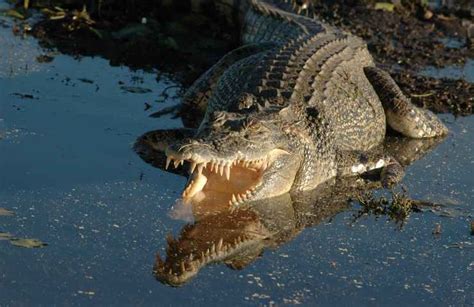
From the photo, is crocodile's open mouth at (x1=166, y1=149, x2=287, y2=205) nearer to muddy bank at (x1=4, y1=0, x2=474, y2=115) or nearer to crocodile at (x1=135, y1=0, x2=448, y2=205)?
crocodile at (x1=135, y1=0, x2=448, y2=205)

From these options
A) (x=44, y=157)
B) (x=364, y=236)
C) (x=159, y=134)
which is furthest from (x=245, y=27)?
(x=364, y=236)

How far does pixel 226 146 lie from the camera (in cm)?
585

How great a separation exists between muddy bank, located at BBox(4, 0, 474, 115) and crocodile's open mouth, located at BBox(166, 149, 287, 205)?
2441 mm

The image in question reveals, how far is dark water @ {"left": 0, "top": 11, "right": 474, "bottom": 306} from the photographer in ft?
15.9

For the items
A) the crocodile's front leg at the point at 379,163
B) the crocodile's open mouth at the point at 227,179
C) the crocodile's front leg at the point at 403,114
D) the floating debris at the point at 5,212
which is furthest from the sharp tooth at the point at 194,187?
the crocodile's front leg at the point at 403,114

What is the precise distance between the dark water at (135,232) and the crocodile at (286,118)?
26 centimetres

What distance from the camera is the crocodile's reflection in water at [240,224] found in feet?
17.1

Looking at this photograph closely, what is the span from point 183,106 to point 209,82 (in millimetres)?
326

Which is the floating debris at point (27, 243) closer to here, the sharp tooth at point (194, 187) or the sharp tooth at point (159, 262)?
the sharp tooth at point (159, 262)

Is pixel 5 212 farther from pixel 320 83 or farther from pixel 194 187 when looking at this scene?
pixel 320 83

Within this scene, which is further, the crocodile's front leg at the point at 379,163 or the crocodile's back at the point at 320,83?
the crocodile's back at the point at 320,83

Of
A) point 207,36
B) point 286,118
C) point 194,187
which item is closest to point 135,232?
point 194,187

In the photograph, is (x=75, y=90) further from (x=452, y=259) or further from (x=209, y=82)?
(x=452, y=259)

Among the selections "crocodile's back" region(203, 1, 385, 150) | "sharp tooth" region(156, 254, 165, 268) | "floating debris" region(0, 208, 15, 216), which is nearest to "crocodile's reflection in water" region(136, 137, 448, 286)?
"sharp tooth" region(156, 254, 165, 268)
